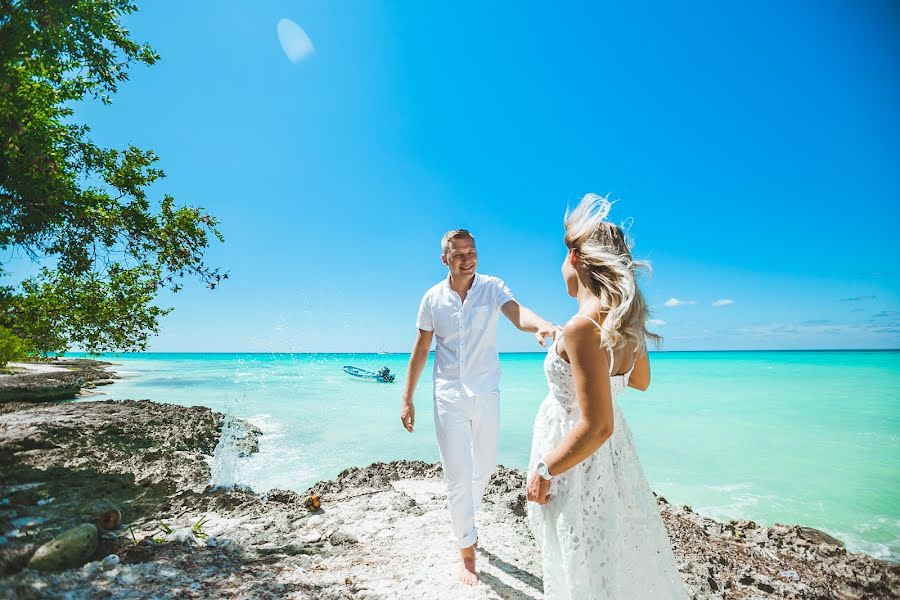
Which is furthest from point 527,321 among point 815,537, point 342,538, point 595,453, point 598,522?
point 815,537

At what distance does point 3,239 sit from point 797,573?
1017 cm

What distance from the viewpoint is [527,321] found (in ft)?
11.0

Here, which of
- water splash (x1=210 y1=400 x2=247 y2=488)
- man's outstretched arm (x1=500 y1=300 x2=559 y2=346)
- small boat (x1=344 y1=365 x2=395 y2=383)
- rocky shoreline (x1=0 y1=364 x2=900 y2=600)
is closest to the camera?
rocky shoreline (x1=0 y1=364 x2=900 y2=600)

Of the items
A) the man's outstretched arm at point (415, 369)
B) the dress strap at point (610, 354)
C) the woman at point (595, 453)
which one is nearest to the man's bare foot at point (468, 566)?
the man's outstretched arm at point (415, 369)

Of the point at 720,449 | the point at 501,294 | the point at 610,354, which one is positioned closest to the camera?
the point at 610,354

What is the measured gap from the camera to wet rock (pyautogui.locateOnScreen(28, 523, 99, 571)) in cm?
282

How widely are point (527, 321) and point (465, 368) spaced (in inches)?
25.5

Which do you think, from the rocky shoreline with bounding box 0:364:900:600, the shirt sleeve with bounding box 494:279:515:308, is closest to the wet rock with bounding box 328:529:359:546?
the rocky shoreline with bounding box 0:364:900:600

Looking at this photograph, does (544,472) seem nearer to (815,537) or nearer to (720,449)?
(815,537)

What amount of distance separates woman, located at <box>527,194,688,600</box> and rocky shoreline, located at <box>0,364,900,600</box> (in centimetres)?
146

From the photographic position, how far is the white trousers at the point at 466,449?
10.7 ft

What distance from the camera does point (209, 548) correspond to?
3.55 metres

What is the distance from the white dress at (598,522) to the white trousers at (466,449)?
4.23 ft

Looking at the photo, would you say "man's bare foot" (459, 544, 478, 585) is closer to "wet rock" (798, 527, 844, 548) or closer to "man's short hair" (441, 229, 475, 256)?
"man's short hair" (441, 229, 475, 256)
